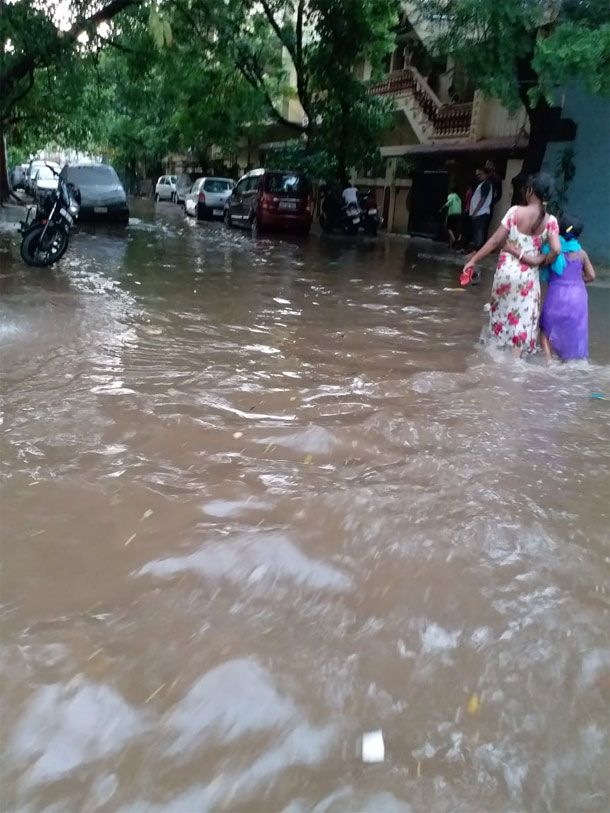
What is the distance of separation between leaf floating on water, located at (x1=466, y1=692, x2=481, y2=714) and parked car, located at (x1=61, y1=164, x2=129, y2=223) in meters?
18.2

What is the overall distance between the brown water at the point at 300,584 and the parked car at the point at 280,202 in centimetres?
1369

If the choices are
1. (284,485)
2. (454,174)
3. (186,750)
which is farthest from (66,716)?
(454,174)

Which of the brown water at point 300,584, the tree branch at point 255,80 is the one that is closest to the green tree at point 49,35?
the tree branch at point 255,80

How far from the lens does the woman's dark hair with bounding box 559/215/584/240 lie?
574cm

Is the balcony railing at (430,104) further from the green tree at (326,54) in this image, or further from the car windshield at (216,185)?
the car windshield at (216,185)

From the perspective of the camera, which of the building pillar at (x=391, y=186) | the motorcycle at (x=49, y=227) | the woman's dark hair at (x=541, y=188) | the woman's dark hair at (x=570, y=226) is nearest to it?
the woman's dark hair at (x=541, y=188)

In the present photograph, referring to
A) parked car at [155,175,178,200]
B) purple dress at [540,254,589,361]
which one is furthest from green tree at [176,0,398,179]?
parked car at [155,175,178,200]

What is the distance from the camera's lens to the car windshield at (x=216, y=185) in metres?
24.6

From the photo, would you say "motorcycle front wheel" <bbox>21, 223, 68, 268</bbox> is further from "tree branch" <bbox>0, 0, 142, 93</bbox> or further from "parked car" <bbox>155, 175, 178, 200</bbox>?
"parked car" <bbox>155, 175, 178, 200</bbox>

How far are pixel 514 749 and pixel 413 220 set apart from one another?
69.9ft

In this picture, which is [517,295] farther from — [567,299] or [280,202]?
[280,202]

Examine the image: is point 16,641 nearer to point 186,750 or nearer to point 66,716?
point 66,716

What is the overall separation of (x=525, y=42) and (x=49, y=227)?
7769 mm

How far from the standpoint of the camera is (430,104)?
2123 cm
